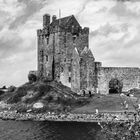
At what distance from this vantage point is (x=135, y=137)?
12391 millimetres

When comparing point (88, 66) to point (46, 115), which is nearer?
point (46, 115)

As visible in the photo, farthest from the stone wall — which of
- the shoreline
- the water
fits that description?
the water

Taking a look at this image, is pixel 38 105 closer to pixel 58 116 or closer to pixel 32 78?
pixel 58 116

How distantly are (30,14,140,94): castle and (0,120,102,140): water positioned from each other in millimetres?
18759

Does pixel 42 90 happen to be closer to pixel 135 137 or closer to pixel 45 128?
pixel 45 128

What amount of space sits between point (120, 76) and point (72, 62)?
33.0 ft

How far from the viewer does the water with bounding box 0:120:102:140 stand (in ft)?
137

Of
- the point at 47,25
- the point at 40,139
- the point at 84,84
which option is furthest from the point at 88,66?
the point at 40,139

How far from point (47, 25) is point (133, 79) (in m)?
22.4

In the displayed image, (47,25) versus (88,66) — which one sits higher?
(47,25)

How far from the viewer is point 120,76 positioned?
238ft

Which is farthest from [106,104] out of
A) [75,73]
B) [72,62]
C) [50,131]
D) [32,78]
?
[32,78]

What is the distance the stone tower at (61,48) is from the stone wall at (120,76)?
13.3ft

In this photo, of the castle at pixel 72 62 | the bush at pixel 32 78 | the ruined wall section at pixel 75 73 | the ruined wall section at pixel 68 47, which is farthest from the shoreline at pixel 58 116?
the ruined wall section at pixel 68 47
